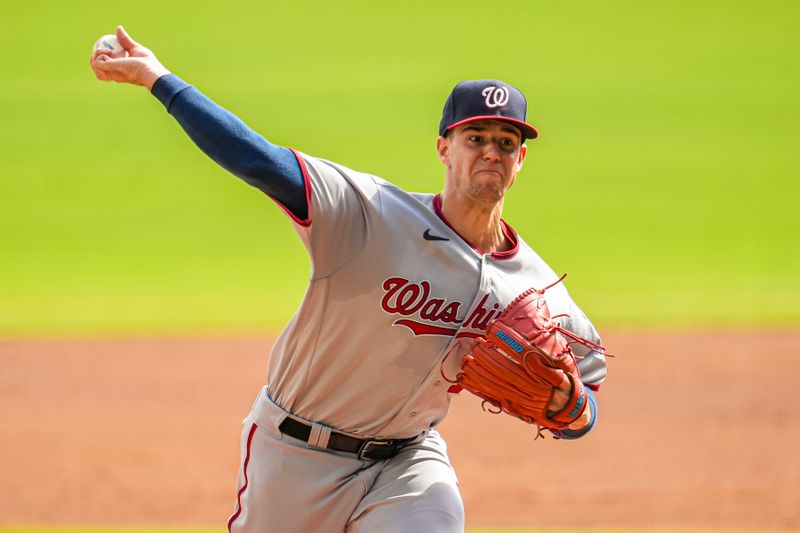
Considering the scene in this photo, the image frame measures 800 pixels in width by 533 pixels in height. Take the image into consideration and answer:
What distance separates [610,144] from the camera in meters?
18.1

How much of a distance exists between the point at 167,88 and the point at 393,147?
1526 centimetres

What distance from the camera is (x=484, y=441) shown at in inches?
333

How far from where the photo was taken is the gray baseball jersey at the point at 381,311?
3232 millimetres

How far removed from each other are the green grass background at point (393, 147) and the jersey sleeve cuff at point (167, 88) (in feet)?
30.2

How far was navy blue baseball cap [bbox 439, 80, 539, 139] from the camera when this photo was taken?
337 centimetres

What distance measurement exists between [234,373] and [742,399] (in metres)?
4.71

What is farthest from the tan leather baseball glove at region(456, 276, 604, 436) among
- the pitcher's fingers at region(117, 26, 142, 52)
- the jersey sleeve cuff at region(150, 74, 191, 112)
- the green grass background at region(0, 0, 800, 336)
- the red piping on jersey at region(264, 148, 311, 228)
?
the green grass background at region(0, 0, 800, 336)

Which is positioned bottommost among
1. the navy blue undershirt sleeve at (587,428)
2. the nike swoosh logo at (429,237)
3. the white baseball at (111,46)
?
the navy blue undershirt sleeve at (587,428)

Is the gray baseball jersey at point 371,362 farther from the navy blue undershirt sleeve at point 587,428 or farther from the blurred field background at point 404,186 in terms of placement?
the blurred field background at point 404,186

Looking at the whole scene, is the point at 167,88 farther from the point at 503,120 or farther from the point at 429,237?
the point at 503,120

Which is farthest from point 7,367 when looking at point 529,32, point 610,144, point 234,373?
point 529,32

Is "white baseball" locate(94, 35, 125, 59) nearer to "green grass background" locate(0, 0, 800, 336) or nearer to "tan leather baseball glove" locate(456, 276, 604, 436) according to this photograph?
"tan leather baseball glove" locate(456, 276, 604, 436)

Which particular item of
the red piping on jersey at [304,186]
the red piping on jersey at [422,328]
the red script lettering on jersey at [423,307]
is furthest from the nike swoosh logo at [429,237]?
the red piping on jersey at [304,186]

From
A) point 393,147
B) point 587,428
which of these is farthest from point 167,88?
point 393,147
